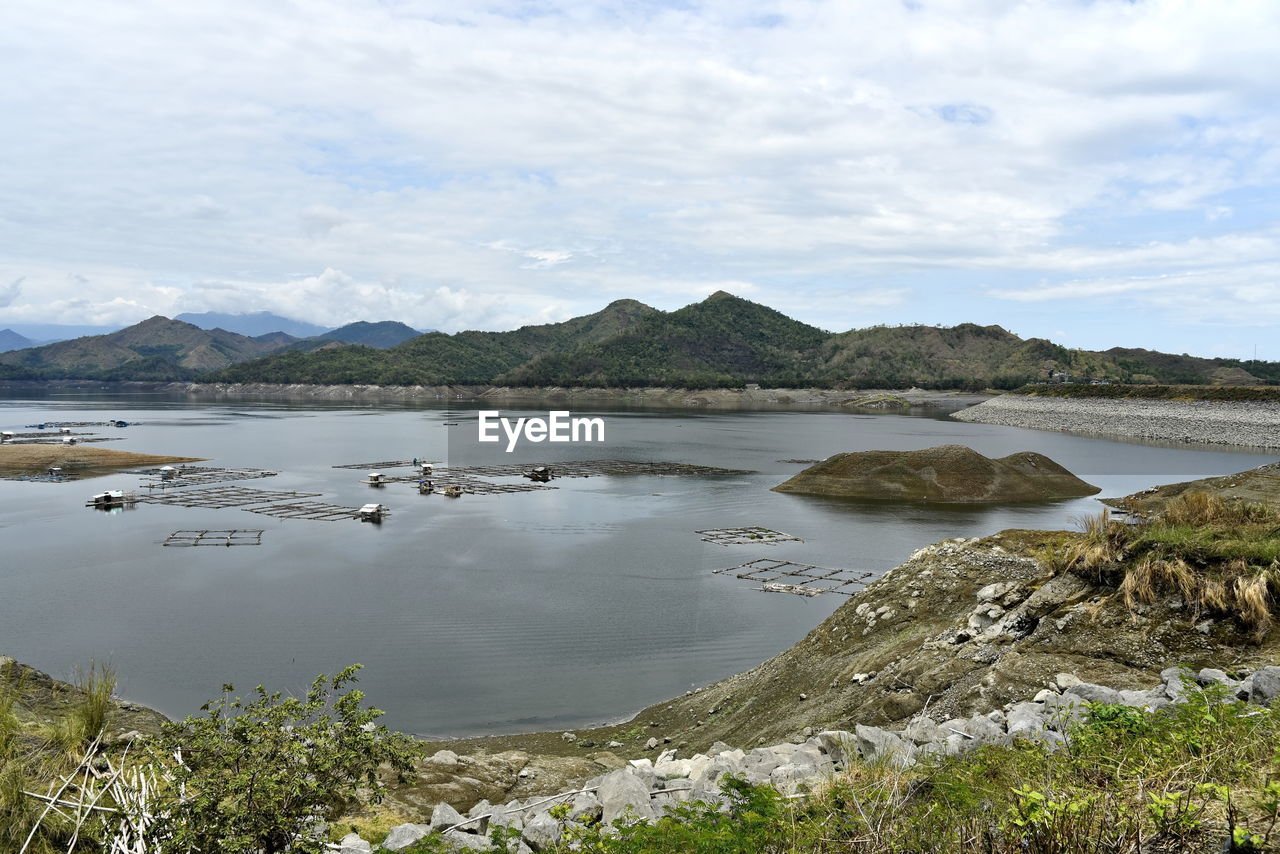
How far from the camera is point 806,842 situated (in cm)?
573

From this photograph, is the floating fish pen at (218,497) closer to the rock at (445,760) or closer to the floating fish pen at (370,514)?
the floating fish pen at (370,514)

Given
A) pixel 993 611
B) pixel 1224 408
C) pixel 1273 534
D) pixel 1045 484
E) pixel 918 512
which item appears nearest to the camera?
pixel 1273 534

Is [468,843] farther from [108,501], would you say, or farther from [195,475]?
[195,475]

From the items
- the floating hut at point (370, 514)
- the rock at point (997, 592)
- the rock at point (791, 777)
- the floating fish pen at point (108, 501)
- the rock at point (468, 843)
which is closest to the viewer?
the rock at point (468, 843)

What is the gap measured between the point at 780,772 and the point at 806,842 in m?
2.36

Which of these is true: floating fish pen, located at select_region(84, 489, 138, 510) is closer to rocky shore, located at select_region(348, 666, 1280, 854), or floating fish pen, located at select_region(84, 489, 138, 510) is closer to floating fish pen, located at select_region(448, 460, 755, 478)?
floating fish pen, located at select_region(448, 460, 755, 478)

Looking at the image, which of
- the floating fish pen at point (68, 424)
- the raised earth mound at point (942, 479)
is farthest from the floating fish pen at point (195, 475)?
the floating fish pen at point (68, 424)

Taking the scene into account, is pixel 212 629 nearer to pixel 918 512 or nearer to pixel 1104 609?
pixel 1104 609

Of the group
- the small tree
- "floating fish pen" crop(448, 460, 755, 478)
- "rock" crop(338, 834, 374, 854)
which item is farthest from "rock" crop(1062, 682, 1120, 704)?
"floating fish pen" crop(448, 460, 755, 478)

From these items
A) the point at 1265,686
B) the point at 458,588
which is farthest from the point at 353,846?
the point at 458,588

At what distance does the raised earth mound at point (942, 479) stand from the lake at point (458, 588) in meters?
2.47

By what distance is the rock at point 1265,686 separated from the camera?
7.94 metres

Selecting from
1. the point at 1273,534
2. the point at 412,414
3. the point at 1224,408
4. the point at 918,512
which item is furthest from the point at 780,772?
the point at 412,414

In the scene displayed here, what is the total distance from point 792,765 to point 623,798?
207 cm
